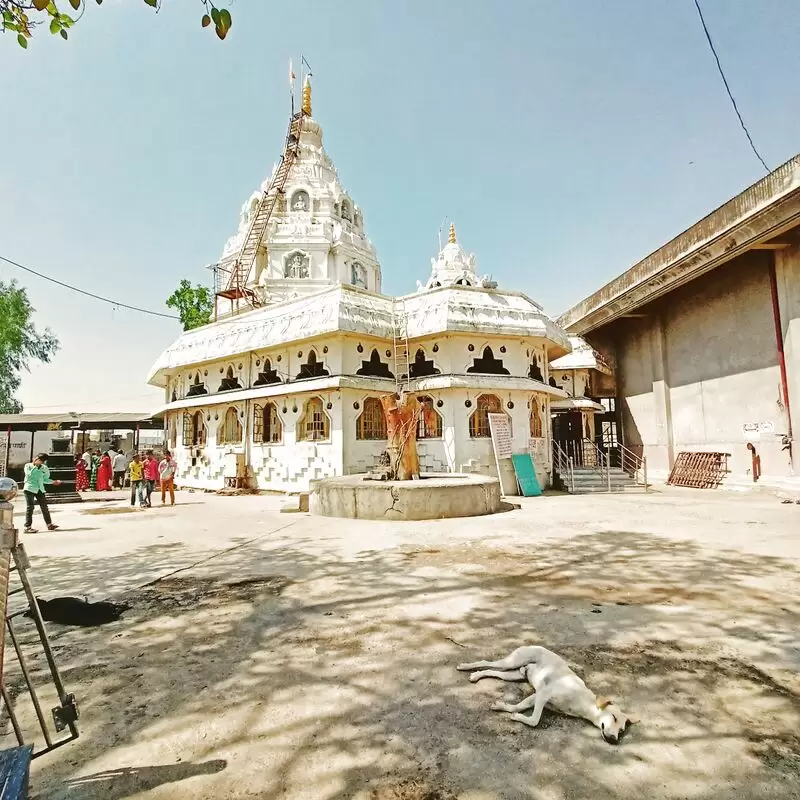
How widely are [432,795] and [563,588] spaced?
3569 mm

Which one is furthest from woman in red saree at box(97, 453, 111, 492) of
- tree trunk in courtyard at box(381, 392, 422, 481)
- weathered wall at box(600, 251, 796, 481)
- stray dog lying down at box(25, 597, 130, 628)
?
weathered wall at box(600, 251, 796, 481)

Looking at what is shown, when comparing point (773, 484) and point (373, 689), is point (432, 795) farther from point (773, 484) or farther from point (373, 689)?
point (773, 484)

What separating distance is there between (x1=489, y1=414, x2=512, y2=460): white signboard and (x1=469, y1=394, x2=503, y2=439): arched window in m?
0.31

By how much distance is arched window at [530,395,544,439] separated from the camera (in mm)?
17828

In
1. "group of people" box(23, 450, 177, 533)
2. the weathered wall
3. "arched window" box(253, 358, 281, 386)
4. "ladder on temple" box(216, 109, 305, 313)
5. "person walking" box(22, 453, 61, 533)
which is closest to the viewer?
"person walking" box(22, 453, 61, 533)

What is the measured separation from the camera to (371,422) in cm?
1766

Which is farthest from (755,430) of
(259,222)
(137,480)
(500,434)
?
(259,222)

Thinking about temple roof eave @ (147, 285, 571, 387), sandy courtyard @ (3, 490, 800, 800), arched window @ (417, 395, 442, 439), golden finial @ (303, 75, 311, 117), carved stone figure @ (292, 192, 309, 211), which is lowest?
sandy courtyard @ (3, 490, 800, 800)

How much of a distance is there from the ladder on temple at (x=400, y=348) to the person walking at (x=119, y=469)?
14.6m

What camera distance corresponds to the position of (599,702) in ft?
8.97

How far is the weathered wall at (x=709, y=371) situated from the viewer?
15.0 metres

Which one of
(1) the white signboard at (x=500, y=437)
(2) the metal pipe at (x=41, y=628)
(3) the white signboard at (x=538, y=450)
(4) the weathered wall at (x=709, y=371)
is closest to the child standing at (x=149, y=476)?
(1) the white signboard at (x=500, y=437)

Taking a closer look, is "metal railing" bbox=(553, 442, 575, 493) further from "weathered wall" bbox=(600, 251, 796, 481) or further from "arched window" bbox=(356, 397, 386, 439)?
"arched window" bbox=(356, 397, 386, 439)

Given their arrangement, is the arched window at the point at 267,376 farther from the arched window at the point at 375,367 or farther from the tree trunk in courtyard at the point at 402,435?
the tree trunk in courtyard at the point at 402,435
